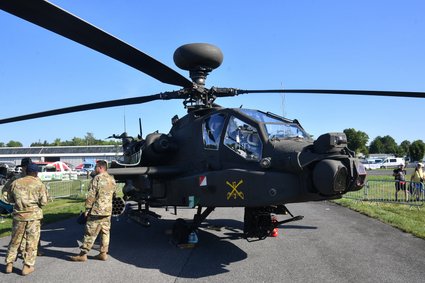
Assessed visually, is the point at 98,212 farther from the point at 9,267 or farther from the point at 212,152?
the point at 212,152

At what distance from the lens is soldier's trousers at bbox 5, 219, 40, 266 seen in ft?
18.2

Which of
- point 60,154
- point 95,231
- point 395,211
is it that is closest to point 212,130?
point 95,231

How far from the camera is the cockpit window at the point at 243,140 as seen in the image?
5.87 m

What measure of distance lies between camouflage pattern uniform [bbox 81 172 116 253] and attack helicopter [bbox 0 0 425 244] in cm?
88

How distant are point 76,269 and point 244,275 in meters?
2.62

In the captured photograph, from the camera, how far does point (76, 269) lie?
5.68m

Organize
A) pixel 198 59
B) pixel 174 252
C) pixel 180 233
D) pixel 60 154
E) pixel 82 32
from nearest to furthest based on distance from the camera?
pixel 82 32 < pixel 174 252 < pixel 180 233 < pixel 198 59 < pixel 60 154

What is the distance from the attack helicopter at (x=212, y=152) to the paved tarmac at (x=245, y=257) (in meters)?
0.58

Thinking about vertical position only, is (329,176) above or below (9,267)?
above

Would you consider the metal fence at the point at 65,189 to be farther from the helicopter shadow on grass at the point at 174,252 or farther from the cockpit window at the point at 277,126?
the cockpit window at the point at 277,126

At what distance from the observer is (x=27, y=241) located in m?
5.61

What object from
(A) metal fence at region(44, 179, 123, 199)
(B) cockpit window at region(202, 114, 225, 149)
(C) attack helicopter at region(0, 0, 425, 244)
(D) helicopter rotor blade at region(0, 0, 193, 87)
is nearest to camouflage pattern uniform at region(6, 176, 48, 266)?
(C) attack helicopter at region(0, 0, 425, 244)

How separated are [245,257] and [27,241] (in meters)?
3.53

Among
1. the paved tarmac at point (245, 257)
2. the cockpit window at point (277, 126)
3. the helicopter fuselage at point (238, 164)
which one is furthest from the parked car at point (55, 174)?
the cockpit window at point (277, 126)
